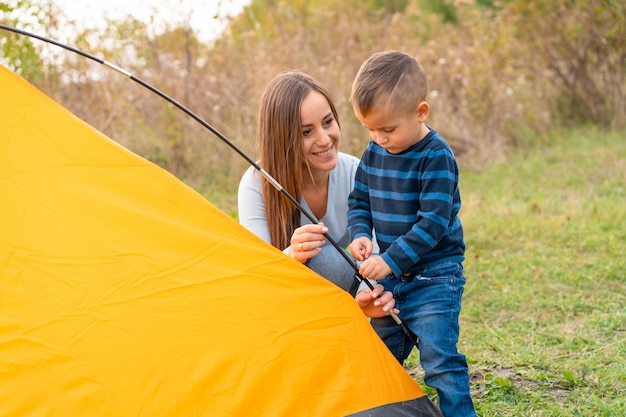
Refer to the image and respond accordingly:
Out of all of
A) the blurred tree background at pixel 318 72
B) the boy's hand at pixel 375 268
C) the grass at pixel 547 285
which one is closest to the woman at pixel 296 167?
the boy's hand at pixel 375 268

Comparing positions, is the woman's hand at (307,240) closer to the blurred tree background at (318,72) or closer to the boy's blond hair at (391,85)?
the boy's blond hair at (391,85)

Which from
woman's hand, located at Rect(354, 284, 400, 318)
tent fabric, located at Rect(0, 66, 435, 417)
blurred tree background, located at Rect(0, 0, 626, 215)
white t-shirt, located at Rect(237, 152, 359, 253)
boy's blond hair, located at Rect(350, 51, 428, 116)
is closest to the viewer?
tent fabric, located at Rect(0, 66, 435, 417)

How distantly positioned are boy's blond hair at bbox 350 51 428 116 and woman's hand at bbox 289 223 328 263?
41cm

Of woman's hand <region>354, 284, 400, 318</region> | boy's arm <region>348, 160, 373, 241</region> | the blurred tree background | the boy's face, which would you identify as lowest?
woman's hand <region>354, 284, 400, 318</region>

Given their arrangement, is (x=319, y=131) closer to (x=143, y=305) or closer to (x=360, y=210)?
(x=360, y=210)

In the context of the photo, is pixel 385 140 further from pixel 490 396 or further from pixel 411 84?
pixel 490 396

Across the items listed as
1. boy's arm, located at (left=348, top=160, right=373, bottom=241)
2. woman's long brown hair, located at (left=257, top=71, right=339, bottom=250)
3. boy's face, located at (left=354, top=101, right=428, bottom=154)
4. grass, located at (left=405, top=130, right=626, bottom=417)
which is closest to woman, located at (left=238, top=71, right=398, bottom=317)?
woman's long brown hair, located at (left=257, top=71, right=339, bottom=250)

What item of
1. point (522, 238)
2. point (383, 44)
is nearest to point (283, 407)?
point (522, 238)

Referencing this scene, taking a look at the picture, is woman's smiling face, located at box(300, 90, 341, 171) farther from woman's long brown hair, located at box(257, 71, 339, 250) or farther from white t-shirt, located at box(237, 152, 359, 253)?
white t-shirt, located at box(237, 152, 359, 253)

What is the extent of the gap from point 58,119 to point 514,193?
4.44m

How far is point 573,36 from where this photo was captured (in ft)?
26.1

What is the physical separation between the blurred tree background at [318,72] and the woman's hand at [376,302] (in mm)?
3830

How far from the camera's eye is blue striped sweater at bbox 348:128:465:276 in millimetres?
2262

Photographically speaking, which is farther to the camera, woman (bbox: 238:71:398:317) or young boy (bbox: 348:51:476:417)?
woman (bbox: 238:71:398:317)
